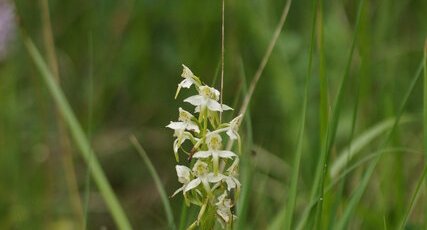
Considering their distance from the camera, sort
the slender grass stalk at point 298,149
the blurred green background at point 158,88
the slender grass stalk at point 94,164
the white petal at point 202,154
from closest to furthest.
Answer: the white petal at point 202,154 < the slender grass stalk at point 298,149 < the slender grass stalk at point 94,164 < the blurred green background at point 158,88

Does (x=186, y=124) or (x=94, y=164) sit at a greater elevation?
(x=186, y=124)

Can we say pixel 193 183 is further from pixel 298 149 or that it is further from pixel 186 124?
pixel 298 149

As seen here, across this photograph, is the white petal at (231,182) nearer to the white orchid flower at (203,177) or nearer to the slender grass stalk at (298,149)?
the white orchid flower at (203,177)

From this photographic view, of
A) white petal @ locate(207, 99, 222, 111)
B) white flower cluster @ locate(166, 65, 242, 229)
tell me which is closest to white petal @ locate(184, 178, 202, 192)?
white flower cluster @ locate(166, 65, 242, 229)

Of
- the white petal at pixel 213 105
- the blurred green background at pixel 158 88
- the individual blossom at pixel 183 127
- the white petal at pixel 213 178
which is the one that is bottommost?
the blurred green background at pixel 158 88

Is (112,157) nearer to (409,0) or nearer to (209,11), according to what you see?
(209,11)

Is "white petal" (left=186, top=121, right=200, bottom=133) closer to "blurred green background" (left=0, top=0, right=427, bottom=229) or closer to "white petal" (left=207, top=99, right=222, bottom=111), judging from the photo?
"white petal" (left=207, top=99, right=222, bottom=111)

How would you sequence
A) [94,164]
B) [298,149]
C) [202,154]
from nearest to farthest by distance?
1. [202,154]
2. [298,149]
3. [94,164]

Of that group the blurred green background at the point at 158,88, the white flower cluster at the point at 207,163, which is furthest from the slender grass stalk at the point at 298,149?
the blurred green background at the point at 158,88

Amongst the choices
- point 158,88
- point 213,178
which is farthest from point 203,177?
point 158,88

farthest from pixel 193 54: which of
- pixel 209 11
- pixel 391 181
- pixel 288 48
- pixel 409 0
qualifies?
pixel 391 181
